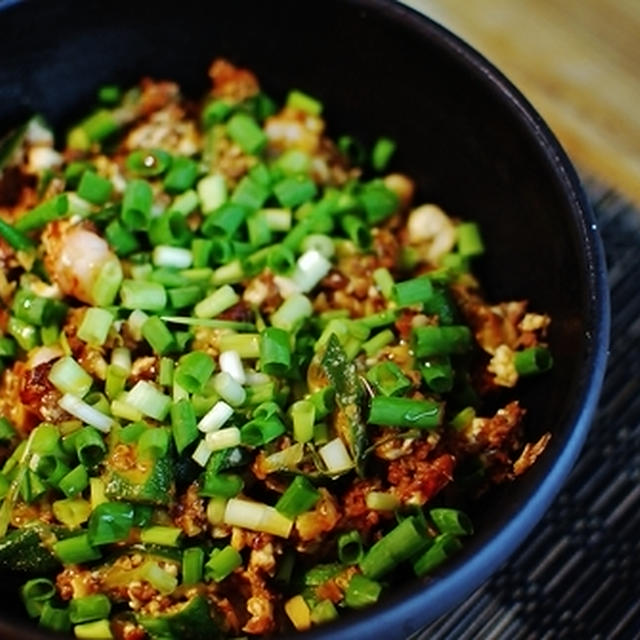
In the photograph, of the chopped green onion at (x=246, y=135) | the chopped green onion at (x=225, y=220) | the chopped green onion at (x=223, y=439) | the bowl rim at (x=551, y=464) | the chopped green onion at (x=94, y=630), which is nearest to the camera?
the bowl rim at (x=551, y=464)

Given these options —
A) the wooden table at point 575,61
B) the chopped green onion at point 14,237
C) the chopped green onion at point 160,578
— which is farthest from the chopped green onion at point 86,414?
the wooden table at point 575,61

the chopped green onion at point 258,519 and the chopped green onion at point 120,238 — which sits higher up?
the chopped green onion at point 258,519

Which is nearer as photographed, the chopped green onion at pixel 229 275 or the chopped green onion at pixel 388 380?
the chopped green onion at pixel 388 380

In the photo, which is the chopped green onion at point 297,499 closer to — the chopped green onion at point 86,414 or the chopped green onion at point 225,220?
the chopped green onion at point 86,414

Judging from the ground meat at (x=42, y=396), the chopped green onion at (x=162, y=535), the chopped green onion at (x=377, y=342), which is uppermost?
the chopped green onion at (x=377, y=342)

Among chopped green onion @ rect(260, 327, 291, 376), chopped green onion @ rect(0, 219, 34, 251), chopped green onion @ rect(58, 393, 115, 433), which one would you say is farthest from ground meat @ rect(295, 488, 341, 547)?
chopped green onion @ rect(0, 219, 34, 251)

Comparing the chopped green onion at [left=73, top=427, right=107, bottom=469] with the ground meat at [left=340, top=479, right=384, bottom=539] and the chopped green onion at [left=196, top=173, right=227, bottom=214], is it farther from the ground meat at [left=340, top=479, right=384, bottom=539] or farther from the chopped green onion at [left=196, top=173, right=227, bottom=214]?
the chopped green onion at [left=196, top=173, right=227, bottom=214]

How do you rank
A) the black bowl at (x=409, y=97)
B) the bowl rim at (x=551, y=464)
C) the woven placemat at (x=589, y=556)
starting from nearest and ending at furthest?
the bowl rim at (x=551, y=464), the black bowl at (x=409, y=97), the woven placemat at (x=589, y=556)

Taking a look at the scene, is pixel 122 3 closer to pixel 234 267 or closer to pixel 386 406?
pixel 234 267
